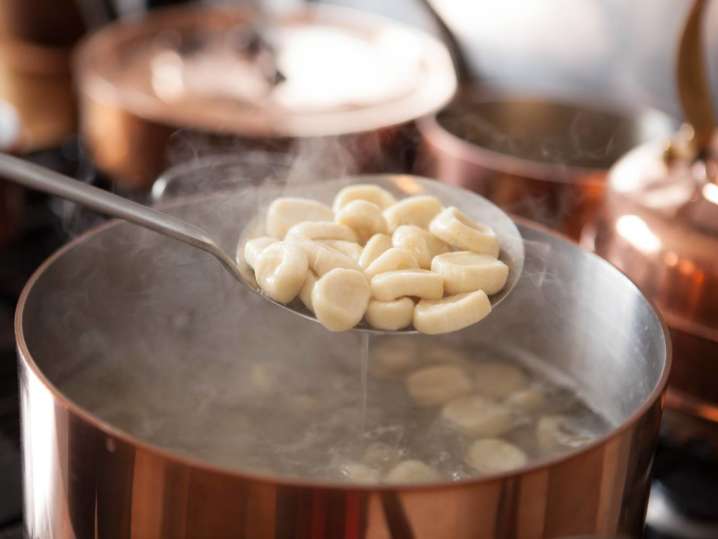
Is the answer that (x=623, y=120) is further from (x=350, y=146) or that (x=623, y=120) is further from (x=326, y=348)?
(x=326, y=348)

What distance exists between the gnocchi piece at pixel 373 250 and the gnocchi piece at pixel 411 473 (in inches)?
5.9

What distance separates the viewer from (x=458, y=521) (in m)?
0.49

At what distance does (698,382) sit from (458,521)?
1.25 ft

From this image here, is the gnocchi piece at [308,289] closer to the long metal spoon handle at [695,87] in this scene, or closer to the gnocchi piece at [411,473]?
the gnocchi piece at [411,473]

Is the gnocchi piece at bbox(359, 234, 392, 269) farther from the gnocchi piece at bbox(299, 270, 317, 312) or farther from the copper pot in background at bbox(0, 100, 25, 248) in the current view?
the copper pot in background at bbox(0, 100, 25, 248)

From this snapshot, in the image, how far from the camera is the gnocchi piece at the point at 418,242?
720 millimetres

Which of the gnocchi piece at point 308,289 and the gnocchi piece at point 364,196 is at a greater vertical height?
the gnocchi piece at point 364,196

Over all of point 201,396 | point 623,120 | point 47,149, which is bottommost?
point 47,149

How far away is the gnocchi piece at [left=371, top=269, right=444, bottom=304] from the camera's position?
0.67 metres

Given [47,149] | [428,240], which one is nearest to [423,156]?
[428,240]

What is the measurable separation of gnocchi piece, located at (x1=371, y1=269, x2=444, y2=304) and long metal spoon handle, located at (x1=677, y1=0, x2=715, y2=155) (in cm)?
30

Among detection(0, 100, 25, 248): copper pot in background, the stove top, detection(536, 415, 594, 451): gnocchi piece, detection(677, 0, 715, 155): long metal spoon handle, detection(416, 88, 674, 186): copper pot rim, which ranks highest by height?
→ detection(677, 0, 715, 155): long metal spoon handle

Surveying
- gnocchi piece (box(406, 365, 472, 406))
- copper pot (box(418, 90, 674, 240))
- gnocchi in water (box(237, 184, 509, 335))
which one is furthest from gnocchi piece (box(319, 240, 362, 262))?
copper pot (box(418, 90, 674, 240))

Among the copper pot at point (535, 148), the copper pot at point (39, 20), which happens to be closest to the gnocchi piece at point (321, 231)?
the copper pot at point (535, 148)
